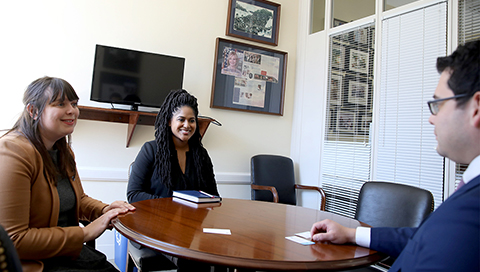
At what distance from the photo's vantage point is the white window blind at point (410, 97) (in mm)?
2809

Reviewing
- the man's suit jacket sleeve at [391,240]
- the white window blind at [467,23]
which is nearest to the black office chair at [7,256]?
the man's suit jacket sleeve at [391,240]

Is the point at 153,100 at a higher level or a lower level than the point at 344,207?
higher

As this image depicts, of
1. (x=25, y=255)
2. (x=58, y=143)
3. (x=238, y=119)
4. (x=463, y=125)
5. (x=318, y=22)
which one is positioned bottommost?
(x=25, y=255)

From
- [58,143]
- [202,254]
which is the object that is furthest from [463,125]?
[58,143]

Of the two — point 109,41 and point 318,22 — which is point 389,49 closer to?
point 318,22

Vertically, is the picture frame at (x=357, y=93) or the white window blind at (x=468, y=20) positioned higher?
the white window blind at (x=468, y=20)

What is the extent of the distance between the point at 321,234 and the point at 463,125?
66 centimetres

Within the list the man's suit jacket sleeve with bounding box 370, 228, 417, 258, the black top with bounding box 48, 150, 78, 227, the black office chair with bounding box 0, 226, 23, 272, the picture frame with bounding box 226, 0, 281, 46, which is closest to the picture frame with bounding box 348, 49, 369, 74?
the picture frame with bounding box 226, 0, 281, 46

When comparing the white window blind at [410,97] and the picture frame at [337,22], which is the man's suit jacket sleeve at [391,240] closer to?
the white window blind at [410,97]

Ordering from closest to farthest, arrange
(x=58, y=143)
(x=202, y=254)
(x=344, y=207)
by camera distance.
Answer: (x=202, y=254)
(x=58, y=143)
(x=344, y=207)

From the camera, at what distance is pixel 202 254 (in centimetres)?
107

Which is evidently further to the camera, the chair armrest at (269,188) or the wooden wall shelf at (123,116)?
the chair armrest at (269,188)

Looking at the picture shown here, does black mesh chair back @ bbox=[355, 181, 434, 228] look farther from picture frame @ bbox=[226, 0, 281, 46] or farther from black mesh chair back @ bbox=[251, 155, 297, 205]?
picture frame @ bbox=[226, 0, 281, 46]

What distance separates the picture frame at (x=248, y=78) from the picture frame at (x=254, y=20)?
0.41 ft
